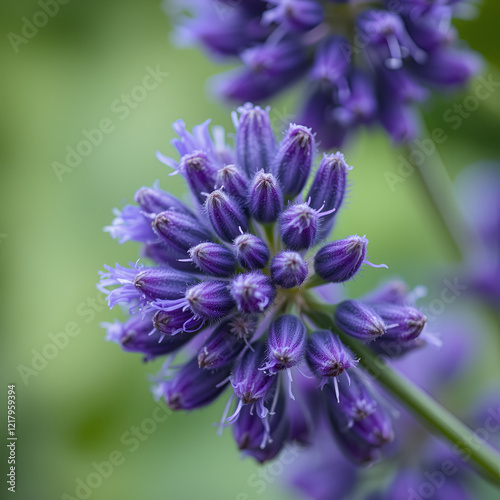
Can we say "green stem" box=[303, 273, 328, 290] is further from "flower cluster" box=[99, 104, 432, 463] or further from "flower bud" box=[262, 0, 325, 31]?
"flower bud" box=[262, 0, 325, 31]

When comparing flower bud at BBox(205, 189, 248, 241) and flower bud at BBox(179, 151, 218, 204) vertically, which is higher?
flower bud at BBox(179, 151, 218, 204)

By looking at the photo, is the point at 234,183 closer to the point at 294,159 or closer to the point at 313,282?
the point at 294,159

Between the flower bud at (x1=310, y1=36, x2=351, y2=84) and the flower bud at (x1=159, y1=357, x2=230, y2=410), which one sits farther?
the flower bud at (x1=310, y1=36, x2=351, y2=84)

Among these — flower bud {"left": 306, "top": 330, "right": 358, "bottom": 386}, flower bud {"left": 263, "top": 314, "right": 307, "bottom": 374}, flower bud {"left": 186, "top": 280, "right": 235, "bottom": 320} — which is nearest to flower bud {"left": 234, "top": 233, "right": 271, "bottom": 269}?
flower bud {"left": 186, "top": 280, "right": 235, "bottom": 320}

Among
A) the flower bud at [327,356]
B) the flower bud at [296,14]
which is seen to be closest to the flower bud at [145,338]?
the flower bud at [327,356]

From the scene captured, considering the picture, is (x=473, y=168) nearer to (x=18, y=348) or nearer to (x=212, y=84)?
(x=212, y=84)
